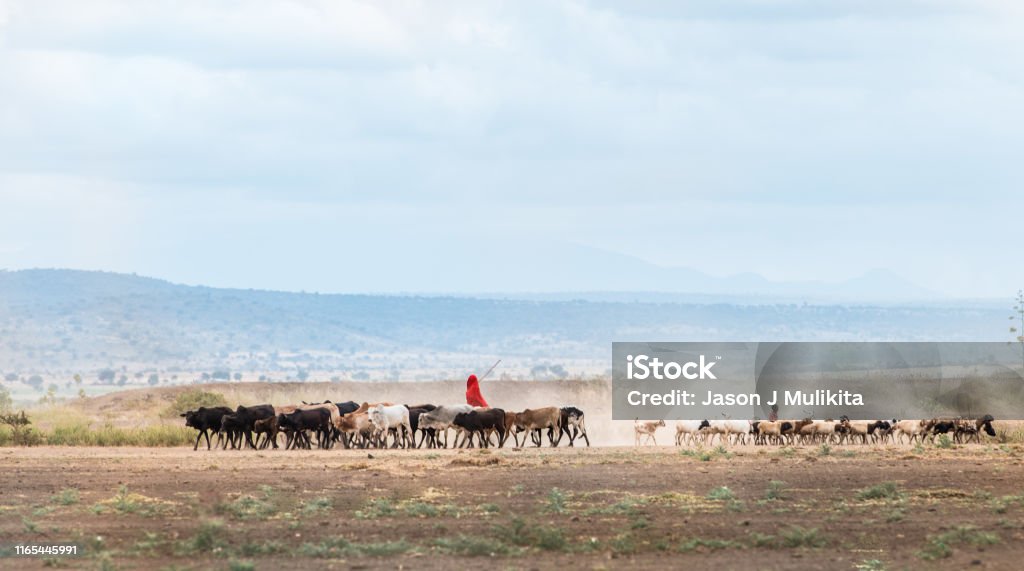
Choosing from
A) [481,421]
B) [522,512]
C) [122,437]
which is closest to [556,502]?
[522,512]

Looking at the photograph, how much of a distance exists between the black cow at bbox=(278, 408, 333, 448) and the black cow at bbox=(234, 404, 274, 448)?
0.35m

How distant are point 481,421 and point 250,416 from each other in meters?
5.47

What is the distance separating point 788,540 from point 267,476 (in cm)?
1093

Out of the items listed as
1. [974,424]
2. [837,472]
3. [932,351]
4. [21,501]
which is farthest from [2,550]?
[932,351]

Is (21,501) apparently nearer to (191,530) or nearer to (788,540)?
(191,530)

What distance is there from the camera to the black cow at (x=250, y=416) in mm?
34719

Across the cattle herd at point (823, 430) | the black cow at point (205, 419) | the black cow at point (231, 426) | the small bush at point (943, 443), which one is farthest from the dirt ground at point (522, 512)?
the cattle herd at point (823, 430)

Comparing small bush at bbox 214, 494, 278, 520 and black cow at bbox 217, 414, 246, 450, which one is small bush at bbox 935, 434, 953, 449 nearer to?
black cow at bbox 217, 414, 246, 450

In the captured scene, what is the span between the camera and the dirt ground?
55.6ft

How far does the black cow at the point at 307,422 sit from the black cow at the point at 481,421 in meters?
3.06

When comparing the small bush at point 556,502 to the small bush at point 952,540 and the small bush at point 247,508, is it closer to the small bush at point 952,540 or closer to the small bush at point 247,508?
the small bush at point 247,508

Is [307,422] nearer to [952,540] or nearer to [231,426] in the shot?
[231,426]

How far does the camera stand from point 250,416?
34906 millimetres

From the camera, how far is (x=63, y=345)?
520ft
